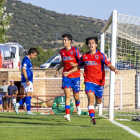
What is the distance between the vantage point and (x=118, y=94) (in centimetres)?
2644

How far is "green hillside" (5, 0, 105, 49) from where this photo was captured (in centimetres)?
12512

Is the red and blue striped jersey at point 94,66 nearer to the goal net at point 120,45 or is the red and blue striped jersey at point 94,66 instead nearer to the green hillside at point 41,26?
the goal net at point 120,45

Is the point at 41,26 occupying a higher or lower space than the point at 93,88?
higher

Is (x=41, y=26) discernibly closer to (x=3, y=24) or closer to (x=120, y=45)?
(x=3, y=24)

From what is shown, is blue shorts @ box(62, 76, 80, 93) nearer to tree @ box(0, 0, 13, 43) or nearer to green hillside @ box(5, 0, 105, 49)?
tree @ box(0, 0, 13, 43)

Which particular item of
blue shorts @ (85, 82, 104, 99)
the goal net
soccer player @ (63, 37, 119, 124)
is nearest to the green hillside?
the goal net

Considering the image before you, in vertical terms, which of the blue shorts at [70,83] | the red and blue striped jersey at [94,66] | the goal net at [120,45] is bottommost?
the blue shorts at [70,83]

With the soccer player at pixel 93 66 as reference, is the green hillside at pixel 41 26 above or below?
above

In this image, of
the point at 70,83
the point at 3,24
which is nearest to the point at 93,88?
the point at 70,83

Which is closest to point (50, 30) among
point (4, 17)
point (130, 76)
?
point (4, 17)

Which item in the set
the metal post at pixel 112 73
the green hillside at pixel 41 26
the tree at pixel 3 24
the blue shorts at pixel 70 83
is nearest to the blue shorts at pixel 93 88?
the blue shorts at pixel 70 83

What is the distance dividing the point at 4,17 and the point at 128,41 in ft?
124

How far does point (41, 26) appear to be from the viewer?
137500 millimetres

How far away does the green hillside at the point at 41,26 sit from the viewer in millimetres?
125125
